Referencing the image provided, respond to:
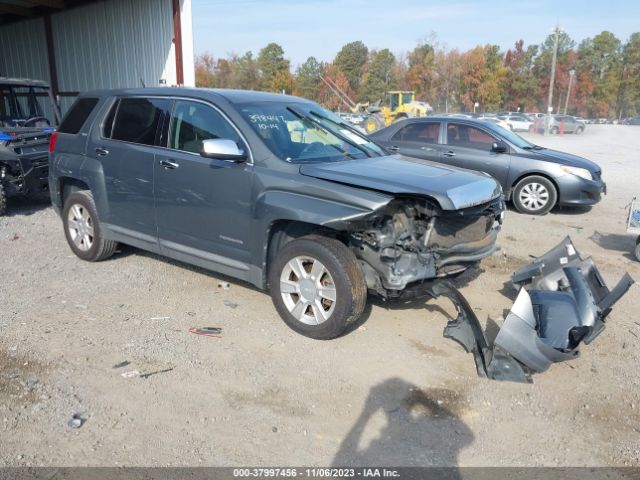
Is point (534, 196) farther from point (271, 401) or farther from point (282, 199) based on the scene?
point (271, 401)

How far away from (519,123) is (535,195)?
127ft

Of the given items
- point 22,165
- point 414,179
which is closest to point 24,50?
point 22,165

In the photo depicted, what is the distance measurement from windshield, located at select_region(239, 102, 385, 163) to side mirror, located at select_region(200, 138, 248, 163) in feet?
0.85

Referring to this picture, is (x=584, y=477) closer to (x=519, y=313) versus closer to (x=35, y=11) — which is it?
(x=519, y=313)

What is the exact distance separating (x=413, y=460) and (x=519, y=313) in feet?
4.52

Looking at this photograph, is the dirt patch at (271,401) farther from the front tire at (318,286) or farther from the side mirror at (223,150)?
the side mirror at (223,150)

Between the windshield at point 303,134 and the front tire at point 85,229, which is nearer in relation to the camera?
the windshield at point 303,134

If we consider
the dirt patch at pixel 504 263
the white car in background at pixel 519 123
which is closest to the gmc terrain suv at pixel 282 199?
the dirt patch at pixel 504 263

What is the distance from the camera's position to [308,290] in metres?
4.27

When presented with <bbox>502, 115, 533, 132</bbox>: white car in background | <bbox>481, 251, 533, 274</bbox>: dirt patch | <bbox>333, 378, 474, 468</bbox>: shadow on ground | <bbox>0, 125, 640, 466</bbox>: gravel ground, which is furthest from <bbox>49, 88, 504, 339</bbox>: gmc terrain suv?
<bbox>502, 115, 533, 132</bbox>: white car in background

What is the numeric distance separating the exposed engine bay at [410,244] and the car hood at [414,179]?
0.39 ft

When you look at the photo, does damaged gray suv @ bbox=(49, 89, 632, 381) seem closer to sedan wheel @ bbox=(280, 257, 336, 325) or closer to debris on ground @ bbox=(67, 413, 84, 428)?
sedan wheel @ bbox=(280, 257, 336, 325)

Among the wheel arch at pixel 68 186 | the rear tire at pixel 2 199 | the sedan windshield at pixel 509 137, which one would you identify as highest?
the sedan windshield at pixel 509 137

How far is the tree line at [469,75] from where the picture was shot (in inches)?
2867
